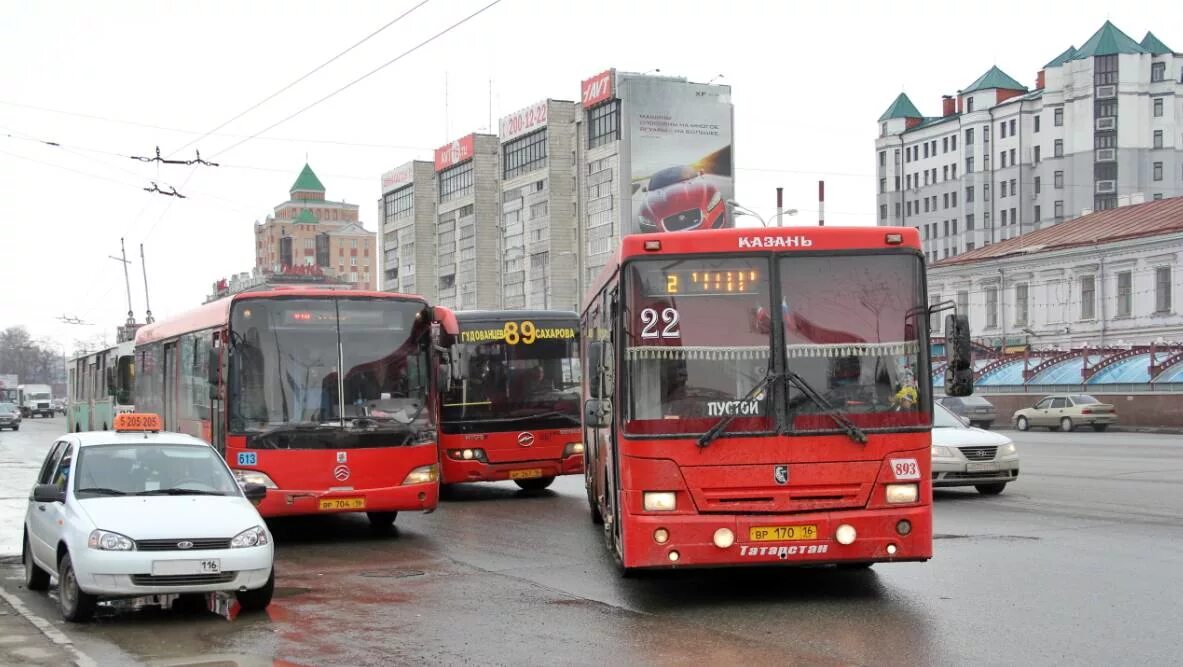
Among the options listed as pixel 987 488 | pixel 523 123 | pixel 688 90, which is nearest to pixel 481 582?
pixel 987 488

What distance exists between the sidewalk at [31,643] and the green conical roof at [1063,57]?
11745 centimetres

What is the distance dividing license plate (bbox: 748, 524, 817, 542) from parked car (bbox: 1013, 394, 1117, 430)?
4277cm

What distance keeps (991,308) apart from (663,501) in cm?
6705

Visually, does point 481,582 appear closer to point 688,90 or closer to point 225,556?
point 225,556

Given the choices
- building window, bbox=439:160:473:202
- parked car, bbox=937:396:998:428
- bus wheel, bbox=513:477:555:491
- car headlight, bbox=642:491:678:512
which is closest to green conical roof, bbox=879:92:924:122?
building window, bbox=439:160:473:202

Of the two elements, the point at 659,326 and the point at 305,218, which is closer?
the point at 659,326

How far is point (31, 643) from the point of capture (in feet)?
31.0

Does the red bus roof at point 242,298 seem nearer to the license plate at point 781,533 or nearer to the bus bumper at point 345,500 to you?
the bus bumper at point 345,500

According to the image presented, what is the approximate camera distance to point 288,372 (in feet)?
50.1

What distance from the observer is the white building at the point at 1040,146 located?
367 feet

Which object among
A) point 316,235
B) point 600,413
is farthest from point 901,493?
point 316,235

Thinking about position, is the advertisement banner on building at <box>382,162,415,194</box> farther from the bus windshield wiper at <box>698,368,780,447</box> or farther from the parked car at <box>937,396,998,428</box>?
the bus windshield wiper at <box>698,368,780,447</box>

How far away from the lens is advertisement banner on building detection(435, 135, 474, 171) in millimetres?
120062

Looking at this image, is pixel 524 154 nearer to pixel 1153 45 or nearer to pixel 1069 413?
pixel 1153 45
